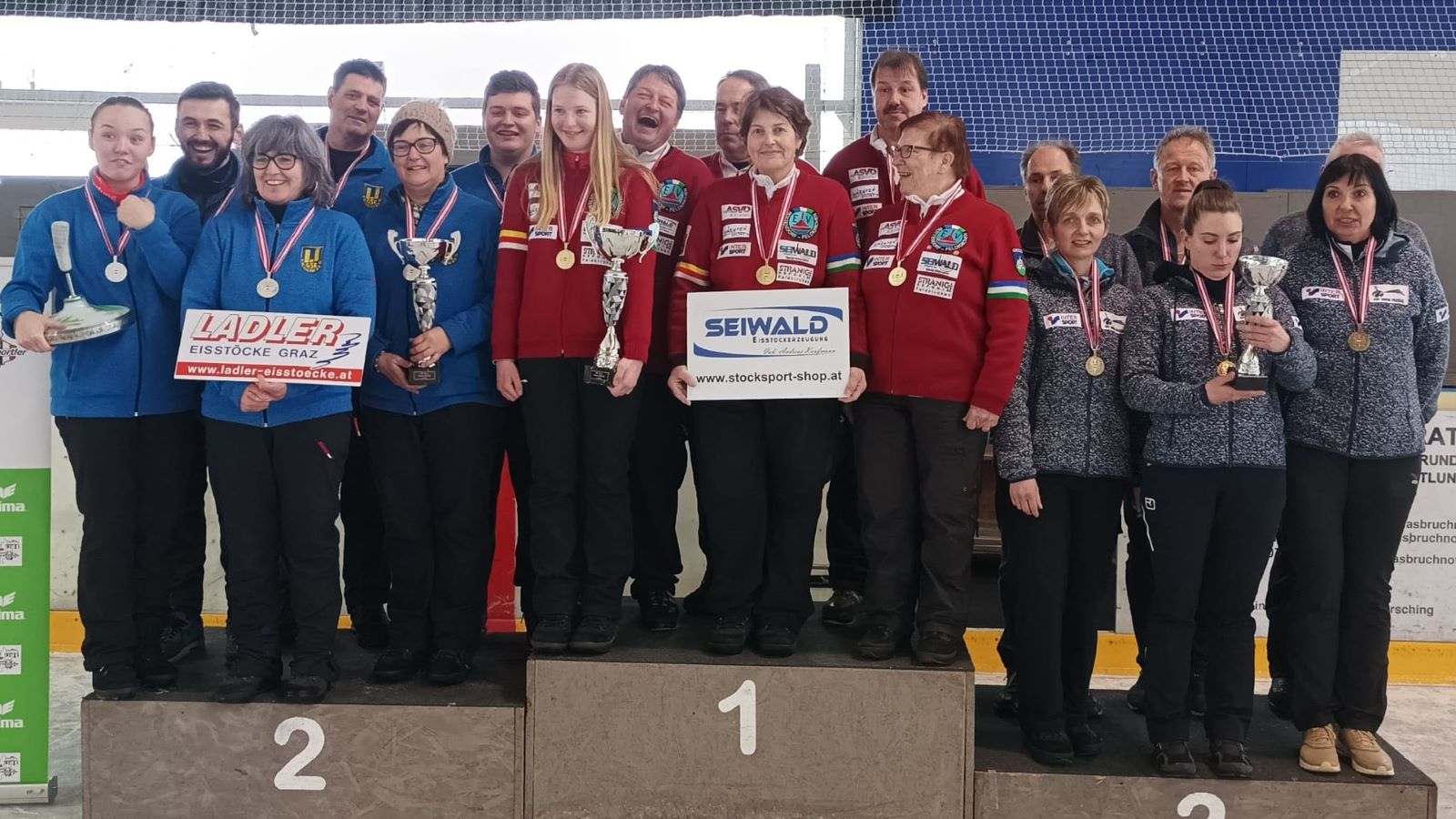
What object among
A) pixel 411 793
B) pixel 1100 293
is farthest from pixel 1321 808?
pixel 411 793

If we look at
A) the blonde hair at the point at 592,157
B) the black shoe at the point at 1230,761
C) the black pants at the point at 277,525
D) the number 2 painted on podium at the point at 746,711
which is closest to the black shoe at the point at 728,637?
the number 2 painted on podium at the point at 746,711

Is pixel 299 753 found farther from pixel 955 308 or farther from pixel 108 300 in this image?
pixel 955 308

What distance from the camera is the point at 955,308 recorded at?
2787 mm

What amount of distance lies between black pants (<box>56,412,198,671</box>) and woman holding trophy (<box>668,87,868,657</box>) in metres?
1.37

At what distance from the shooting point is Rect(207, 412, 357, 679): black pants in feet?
9.05

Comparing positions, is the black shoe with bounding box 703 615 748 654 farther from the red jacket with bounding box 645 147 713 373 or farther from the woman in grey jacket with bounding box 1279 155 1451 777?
the woman in grey jacket with bounding box 1279 155 1451 777

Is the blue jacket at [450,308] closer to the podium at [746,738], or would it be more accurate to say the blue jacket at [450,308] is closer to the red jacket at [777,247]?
the red jacket at [777,247]

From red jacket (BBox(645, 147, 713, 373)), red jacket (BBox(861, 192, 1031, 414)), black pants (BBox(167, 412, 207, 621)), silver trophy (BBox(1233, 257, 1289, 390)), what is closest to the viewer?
silver trophy (BBox(1233, 257, 1289, 390))

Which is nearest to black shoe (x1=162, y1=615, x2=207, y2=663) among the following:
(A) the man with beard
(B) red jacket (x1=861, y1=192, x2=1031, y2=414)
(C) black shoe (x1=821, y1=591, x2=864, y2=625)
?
(A) the man with beard

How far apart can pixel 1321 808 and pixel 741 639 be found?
1.49 meters

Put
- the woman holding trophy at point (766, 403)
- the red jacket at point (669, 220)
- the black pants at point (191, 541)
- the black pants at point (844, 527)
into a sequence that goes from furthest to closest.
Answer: the black pants at point (844, 527), the red jacket at point (669, 220), the black pants at point (191, 541), the woman holding trophy at point (766, 403)

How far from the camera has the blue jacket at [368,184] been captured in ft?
10.3

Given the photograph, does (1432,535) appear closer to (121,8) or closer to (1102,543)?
(1102,543)

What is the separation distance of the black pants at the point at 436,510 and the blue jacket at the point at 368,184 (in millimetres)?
613
